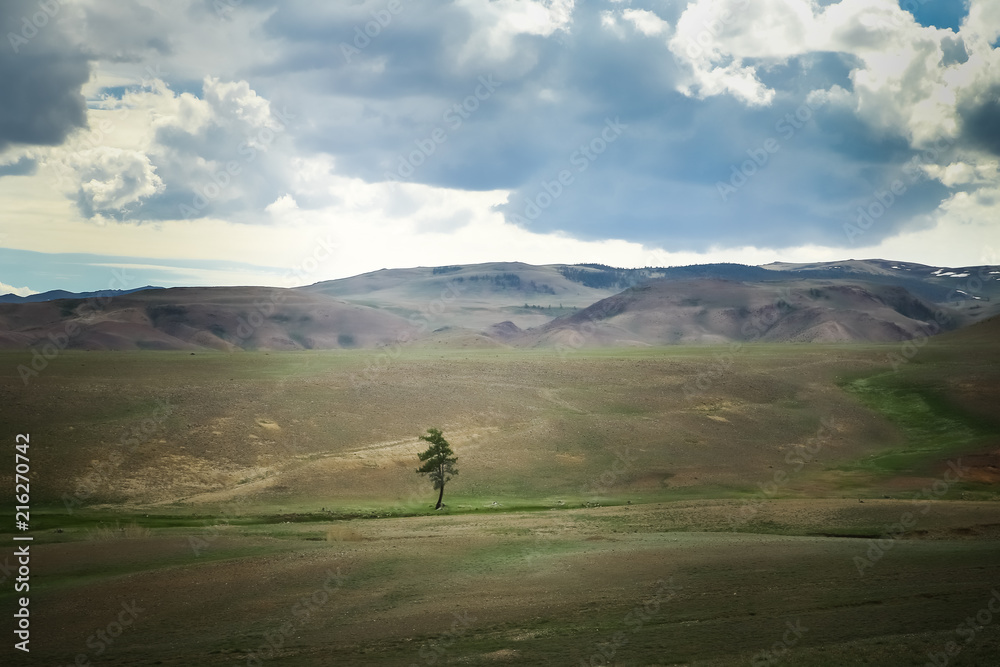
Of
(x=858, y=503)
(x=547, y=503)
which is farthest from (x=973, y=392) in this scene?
(x=547, y=503)

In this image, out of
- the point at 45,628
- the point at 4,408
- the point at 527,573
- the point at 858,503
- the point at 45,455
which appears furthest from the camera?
the point at 4,408

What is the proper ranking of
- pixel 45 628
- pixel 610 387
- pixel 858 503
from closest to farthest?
1. pixel 45 628
2. pixel 858 503
3. pixel 610 387

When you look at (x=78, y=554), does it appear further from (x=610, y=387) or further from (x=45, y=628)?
(x=610, y=387)

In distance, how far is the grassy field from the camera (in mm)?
21219

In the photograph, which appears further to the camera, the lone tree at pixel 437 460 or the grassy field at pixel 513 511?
the lone tree at pixel 437 460

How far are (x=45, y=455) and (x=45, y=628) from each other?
40.9 m

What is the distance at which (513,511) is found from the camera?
5019cm

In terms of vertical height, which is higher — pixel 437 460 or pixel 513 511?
pixel 437 460

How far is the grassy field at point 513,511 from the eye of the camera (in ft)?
69.6

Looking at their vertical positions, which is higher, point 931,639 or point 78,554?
point 931,639

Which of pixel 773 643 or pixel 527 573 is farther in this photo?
pixel 527 573

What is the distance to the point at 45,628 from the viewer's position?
23.2 m

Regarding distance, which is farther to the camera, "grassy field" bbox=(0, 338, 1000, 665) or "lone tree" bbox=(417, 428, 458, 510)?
"lone tree" bbox=(417, 428, 458, 510)

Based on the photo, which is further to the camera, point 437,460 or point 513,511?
point 437,460
